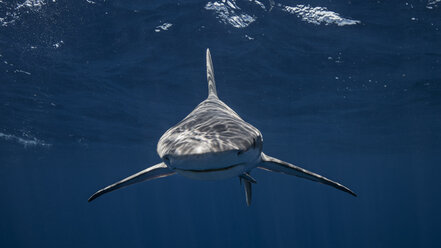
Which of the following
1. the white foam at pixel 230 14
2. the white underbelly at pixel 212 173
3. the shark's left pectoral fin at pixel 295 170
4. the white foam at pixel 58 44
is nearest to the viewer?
the white underbelly at pixel 212 173

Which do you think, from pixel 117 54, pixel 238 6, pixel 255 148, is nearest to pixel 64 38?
pixel 117 54

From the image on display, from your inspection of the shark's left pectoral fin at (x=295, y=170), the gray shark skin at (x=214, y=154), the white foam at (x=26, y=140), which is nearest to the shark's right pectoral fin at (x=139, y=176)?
the gray shark skin at (x=214, y=154)

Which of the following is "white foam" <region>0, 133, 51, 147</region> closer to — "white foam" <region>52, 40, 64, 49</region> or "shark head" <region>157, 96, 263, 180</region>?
"white foam" <region>52, 40, 64, 49</region>

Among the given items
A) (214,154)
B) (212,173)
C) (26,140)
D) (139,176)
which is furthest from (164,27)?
(26,140)

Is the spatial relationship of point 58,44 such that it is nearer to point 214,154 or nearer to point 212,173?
point 212,173

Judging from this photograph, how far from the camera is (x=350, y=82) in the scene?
1725cm

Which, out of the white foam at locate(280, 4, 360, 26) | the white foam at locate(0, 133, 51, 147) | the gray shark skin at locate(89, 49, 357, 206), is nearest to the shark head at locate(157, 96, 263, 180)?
the gray shark skin at locate(89, 49, 357, 206)

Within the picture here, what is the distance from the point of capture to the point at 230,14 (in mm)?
11047

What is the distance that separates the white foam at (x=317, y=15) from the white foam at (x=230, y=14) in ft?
5.03

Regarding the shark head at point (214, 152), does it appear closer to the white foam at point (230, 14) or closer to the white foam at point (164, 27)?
the white foam at point (230, 14)

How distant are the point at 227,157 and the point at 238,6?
30.4 ft

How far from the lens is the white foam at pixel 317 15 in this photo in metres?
10.7

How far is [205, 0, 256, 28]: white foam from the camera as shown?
410 inches

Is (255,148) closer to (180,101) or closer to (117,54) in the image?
(117,54)
